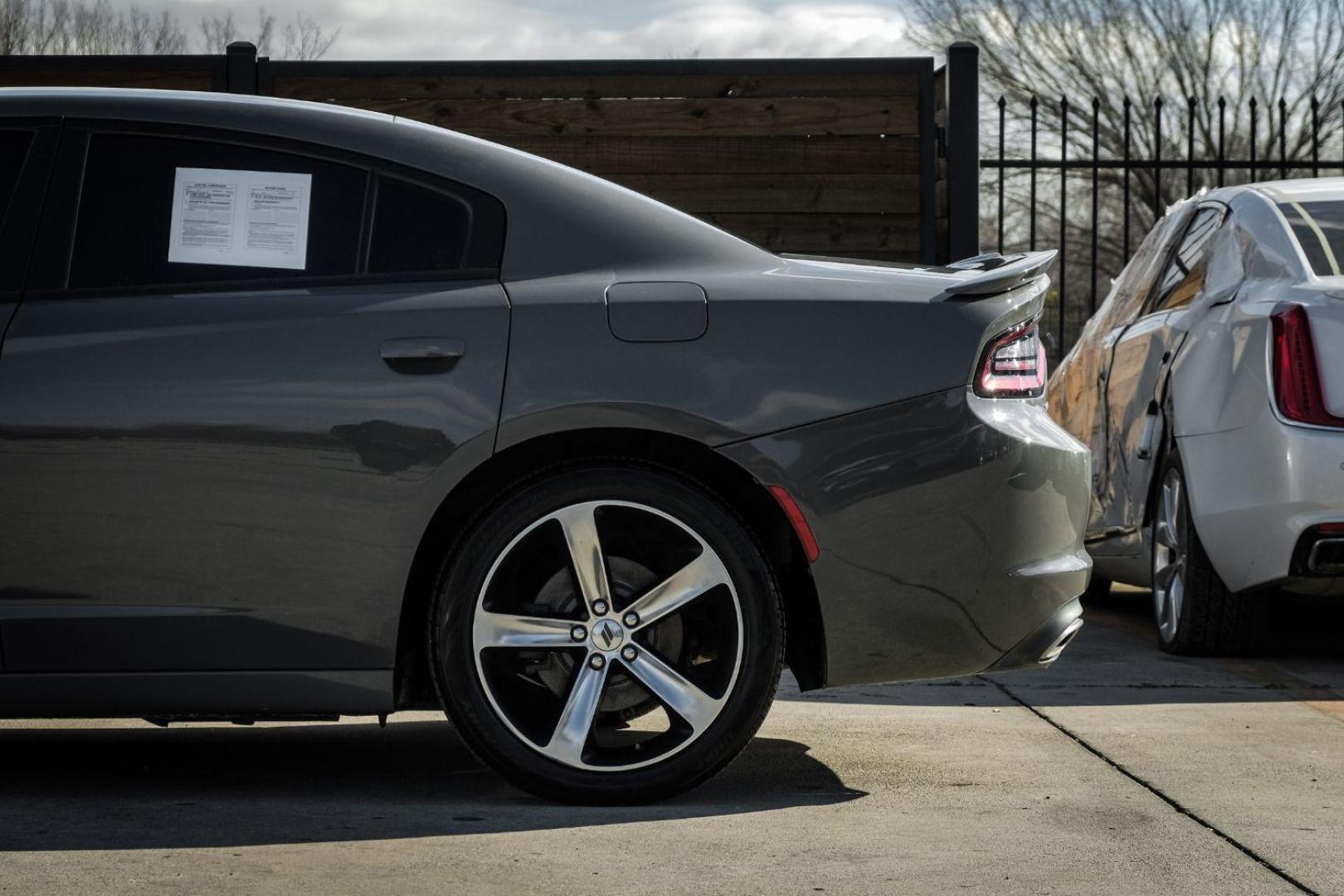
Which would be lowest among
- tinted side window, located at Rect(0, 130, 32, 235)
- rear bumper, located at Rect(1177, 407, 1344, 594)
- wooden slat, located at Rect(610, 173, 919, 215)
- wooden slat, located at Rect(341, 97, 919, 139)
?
rear bumper, located at Rect(1177, 407, 1344, 594)

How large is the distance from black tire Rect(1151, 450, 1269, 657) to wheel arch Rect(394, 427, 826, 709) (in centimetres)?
244

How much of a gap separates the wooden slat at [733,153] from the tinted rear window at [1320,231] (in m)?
3.57

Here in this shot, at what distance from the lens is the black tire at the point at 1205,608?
623 cm

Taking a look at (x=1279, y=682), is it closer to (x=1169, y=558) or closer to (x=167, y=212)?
(x=1169, y=558)

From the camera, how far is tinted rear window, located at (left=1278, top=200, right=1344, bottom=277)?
587 cm

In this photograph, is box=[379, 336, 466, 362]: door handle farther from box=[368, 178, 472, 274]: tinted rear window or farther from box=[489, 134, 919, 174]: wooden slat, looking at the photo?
box=[489, 134, 919, 174]: wooden slat

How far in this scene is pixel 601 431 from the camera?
4.07 metres

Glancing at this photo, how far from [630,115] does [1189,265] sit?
141 inches

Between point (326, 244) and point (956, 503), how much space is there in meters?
1.50

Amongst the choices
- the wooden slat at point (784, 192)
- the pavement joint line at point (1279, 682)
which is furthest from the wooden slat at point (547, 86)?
the pavement joint line at point (1279, 682)

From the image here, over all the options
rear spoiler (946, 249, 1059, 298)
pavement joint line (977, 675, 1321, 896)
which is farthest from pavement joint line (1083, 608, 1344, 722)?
rear spoiler (946, 249, 1059, 298)

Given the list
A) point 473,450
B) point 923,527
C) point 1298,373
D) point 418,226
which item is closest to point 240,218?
point 418,226

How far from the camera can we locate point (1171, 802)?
13.4 feet

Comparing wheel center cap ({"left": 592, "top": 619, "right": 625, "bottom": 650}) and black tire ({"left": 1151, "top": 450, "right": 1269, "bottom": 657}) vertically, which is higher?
black tire ({"left": 1151, "top": 450, "right": 1269, "bottom": 657})
